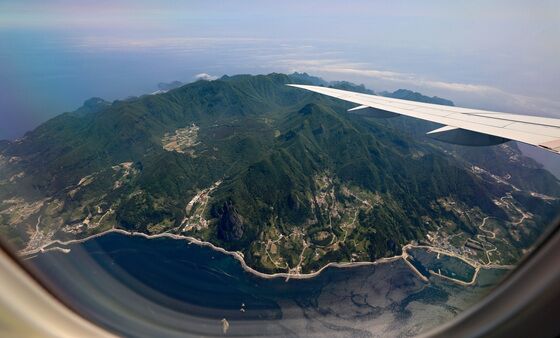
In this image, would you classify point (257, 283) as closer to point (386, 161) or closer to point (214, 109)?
point (386, 161)

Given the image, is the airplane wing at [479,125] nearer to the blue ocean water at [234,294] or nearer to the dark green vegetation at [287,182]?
the blue ocean water at [234,294]

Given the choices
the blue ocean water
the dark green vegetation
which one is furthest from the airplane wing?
the dark green vegetation

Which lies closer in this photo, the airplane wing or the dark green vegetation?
the airplane wing

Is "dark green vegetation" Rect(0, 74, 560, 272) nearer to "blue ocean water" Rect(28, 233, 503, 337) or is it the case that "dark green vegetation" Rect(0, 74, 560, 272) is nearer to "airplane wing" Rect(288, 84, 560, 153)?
"blue ocean water" Rect(28, 233, 503, 337)

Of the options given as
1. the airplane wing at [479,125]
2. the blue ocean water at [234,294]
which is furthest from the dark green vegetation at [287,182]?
the airplane wing at [479,125]

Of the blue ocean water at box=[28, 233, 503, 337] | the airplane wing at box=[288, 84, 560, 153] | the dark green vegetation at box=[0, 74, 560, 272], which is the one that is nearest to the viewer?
the blue ocean water at box=[28, 233, 503, 337]

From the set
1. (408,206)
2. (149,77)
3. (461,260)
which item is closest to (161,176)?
(408,206)
